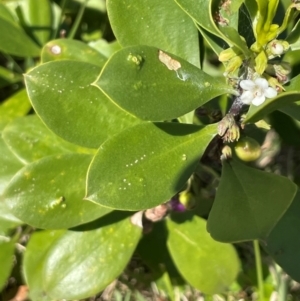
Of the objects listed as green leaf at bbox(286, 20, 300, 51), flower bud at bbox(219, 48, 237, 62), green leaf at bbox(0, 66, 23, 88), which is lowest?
green leaf at bbox(0, 66, 23, 88)

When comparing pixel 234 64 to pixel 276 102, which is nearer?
pixel 276 102

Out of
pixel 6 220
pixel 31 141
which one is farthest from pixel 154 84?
pixel 6 220

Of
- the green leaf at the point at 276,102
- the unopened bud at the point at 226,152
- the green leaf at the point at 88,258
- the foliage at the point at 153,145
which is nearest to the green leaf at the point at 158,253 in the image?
the foliage at the point at 153,145

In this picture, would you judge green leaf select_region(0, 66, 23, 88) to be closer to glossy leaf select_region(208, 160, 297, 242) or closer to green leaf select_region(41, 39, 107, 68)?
green leaf select_region(41, 39, 107, 68)

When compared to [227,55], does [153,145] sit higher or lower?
lower

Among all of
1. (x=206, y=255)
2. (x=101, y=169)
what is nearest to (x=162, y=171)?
(x=101, y=169)

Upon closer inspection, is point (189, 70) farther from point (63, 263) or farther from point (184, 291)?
point (184, 291)

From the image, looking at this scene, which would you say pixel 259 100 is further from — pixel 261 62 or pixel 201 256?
pixel 201 256

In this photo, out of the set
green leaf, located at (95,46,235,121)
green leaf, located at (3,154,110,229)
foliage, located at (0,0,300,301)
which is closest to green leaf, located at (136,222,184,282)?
foliage, located at (0,0,300,301)
